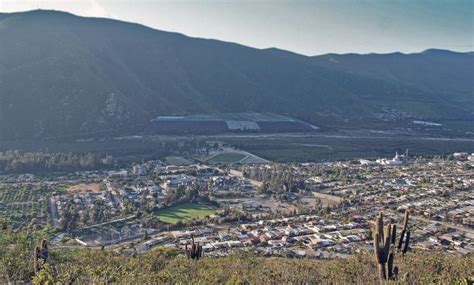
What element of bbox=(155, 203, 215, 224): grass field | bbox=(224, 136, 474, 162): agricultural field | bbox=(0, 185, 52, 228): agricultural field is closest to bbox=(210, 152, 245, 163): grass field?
bbox=(224, 136, 474, 162): agricultural field

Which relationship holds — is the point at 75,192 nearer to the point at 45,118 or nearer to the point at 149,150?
the point at 149,150

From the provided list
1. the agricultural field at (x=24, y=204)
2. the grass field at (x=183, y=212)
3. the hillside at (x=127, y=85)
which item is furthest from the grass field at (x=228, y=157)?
the agricultural field at (x=24, y=204)

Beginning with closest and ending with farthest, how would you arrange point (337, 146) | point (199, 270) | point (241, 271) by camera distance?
point (199, 270), point (241, 271), point (337, 146)

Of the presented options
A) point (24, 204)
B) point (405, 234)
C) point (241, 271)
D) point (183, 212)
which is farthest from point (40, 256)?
point (24, 204)

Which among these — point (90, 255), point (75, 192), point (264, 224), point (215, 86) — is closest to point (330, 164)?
point (264, 224)

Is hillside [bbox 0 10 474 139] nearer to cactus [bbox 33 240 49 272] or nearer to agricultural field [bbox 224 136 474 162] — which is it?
agricultural field [bbox 224 136 474 162]

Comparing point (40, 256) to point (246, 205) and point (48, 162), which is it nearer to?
point (246, 205)

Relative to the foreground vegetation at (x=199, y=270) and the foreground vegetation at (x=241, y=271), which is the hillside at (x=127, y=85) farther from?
the foreground vegetation at (x=241, y=271)
